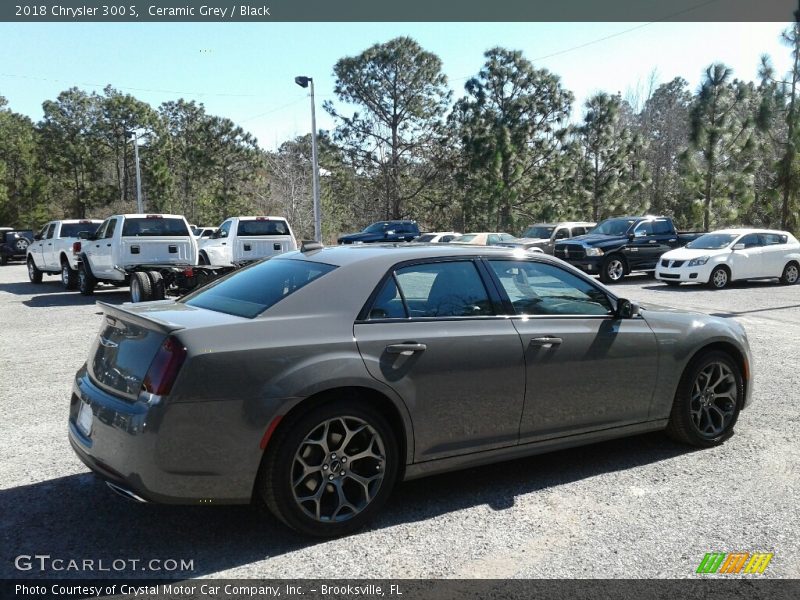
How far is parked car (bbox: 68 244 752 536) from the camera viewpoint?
10.8 ft

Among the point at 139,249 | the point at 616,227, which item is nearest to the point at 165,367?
the point at 139,249

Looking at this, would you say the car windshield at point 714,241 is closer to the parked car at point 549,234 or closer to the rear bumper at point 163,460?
the parked car at point 549,234

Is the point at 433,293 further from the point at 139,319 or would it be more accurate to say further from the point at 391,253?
the point at 139,319

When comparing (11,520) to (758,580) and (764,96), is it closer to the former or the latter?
(758,580)

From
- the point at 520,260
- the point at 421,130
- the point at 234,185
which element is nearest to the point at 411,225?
the point at 421,130

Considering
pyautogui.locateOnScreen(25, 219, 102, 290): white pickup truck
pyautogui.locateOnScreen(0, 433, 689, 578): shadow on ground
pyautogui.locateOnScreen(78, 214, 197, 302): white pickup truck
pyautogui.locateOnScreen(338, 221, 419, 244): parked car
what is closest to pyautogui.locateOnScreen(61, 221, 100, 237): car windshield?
pyautogui.locateOnScreen(25, 219, 102, 290): white pickup truck

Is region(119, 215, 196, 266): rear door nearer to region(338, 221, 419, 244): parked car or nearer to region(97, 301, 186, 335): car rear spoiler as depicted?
region(97, 301, 186, 335): car rear spoiler

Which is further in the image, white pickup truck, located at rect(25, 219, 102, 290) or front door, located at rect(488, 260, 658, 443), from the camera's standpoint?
white pickup truck, located at rect(25, 219, 102, 290)

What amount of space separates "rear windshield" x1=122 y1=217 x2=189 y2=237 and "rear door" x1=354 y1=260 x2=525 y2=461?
12.3 metres

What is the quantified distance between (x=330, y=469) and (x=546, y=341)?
1.55 metres

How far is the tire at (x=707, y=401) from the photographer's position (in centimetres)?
487

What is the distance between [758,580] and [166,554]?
285cm

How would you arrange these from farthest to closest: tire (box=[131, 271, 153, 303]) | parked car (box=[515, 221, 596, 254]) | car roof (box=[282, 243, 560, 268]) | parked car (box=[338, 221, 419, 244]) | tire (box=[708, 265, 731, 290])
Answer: parked car (box=[338, 221, 419, 244]) < parked car (box=[515, 221, 596, 254]) < tire (box=[708, 265, 731, 290]) < tire (box=[131, 271, 153, 303]) < car roof (box=[282, 243, 560, 268])

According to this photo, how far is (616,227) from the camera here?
850 inches
